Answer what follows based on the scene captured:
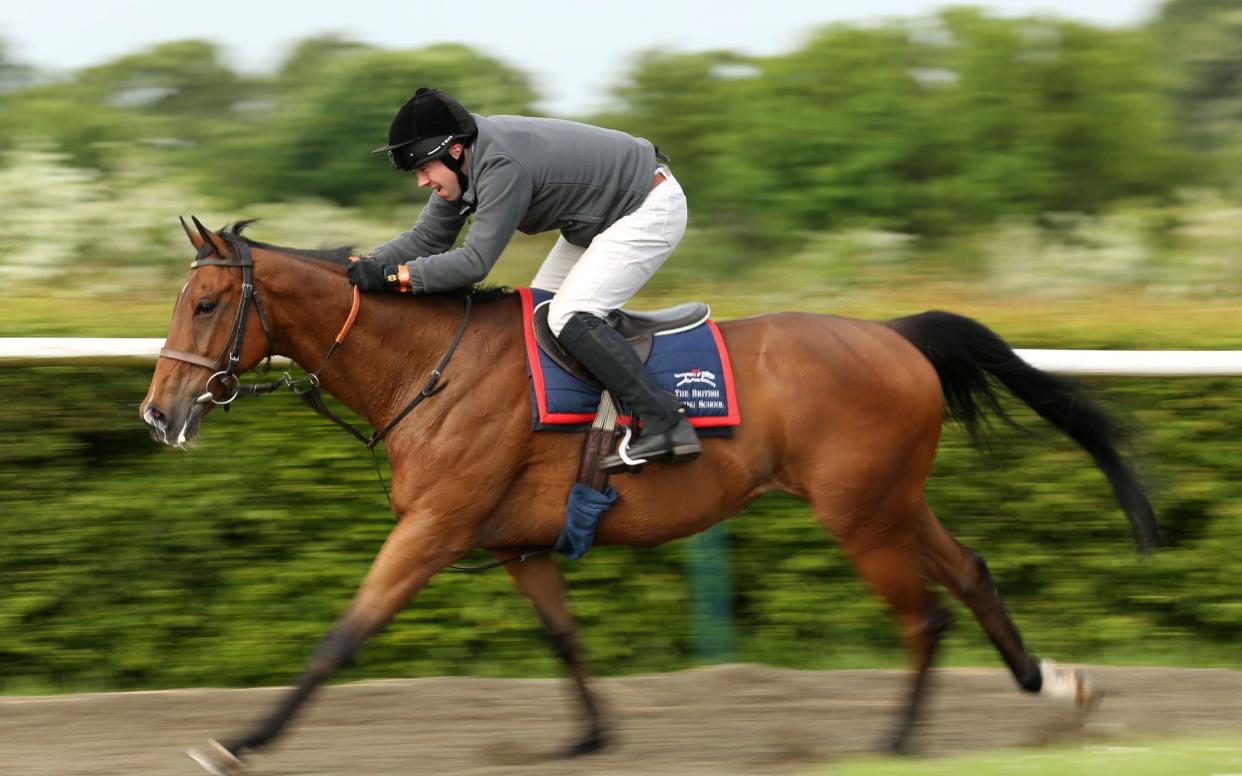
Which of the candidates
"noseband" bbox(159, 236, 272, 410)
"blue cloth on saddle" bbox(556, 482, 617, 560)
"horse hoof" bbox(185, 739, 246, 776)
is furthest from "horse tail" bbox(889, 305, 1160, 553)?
"horse hoof" bbox(185, 739, 246, 776)

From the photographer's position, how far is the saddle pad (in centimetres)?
488

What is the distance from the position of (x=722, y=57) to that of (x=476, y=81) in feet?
5.85

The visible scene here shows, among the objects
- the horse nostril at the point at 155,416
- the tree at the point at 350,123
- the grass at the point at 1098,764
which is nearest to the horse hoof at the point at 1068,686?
the grass at the point at 1098,764

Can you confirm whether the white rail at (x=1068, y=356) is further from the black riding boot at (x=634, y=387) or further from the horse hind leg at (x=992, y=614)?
the black riding boot at (x=634, y=387)

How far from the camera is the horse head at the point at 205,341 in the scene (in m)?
4.67

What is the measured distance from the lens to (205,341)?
471cm

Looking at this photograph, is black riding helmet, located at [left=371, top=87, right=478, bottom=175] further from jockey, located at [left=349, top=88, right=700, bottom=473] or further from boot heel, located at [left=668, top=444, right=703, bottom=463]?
boot heel, located at [left=668, top=444, right=703, bottom=463]

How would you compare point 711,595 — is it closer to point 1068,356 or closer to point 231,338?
point 1068,356

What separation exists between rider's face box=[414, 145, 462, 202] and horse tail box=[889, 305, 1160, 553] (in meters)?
1.68

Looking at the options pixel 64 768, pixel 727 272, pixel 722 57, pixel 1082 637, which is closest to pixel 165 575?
pixel 64 768

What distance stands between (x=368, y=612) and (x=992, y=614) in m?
2.24

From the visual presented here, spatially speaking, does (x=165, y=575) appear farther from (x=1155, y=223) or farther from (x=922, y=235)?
(x=1155, y=223)

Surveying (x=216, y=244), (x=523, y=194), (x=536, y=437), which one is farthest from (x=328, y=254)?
(x=536, y=437)

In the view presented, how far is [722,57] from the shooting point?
10.6 meters
